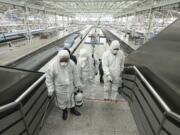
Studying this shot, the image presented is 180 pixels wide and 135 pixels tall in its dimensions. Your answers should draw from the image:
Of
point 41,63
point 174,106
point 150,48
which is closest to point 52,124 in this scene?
point 174,106

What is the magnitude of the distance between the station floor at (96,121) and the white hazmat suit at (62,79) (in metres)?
0.27

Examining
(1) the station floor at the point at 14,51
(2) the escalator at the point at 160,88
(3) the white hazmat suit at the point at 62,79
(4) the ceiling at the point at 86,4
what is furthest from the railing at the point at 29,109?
(4) the ceiling at the point at 86,4

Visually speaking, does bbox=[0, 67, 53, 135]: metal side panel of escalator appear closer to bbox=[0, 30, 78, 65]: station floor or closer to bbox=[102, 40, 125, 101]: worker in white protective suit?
bbox=[102, 40, 125, 101]: worker in white protective suit

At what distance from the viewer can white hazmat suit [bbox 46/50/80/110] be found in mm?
2098

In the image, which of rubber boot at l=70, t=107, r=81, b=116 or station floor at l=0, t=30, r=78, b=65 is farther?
station floor at l=0, t=30, r=78, b=65

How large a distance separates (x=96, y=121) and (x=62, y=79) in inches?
31.8

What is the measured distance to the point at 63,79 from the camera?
7.02 ft

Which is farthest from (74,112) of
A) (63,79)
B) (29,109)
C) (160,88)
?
(160,88)

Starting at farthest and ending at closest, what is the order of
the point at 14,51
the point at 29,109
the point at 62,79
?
the point at 14,51 < the point at 62,79 < the point at 29,109

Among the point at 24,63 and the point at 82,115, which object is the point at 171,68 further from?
the point at 24,63

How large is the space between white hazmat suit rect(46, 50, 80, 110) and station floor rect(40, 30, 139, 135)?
27 cm

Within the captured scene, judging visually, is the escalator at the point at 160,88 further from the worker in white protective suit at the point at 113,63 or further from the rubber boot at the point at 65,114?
the rubber boot at the point at 65,114

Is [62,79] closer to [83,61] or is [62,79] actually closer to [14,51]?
[83,61]

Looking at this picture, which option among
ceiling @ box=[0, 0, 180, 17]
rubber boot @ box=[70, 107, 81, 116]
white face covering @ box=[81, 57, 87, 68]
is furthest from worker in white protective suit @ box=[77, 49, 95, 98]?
ceiling @ box=[0, 0, 180, 17]
